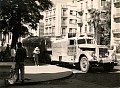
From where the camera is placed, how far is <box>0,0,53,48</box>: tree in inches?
1458

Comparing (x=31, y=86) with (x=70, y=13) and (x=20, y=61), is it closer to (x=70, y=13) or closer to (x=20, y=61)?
(x=20, y=61)

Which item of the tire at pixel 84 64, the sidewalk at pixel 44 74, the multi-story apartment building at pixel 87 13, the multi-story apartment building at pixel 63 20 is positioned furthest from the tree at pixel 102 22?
the sidewalk at pixel 44 74

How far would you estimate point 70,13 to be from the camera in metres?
91.9

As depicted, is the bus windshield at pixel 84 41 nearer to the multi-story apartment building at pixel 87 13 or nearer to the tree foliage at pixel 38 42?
the tree foliage at pixel 38 42

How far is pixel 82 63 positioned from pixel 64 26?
6774cm

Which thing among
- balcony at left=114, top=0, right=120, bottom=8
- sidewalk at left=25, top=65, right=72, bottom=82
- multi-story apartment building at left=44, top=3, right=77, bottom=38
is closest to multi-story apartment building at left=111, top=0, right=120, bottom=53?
balcony at left=114, top=0, right=120, bottom=8

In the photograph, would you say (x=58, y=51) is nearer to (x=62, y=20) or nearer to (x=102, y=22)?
(x=102, y=22)

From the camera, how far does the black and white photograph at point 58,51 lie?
15602 mm

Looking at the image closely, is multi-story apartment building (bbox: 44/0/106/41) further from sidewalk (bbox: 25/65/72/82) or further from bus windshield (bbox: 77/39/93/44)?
sidewalk (bbox: 25/65/72/82)

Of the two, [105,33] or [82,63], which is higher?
[105,33]

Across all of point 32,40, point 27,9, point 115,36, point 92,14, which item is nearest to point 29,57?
point 32,40

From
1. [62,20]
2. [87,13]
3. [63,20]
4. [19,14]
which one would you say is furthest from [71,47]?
[63,20]

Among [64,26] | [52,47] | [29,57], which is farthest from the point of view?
[64,26]

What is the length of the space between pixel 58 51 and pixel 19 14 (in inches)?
482
